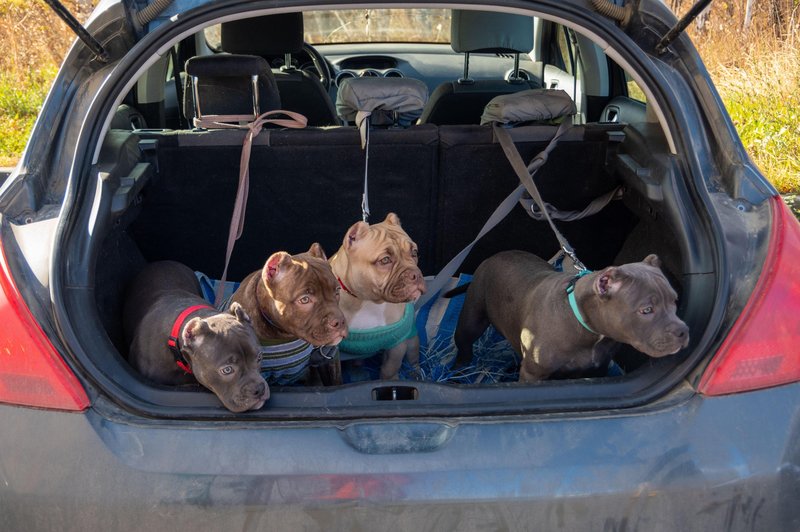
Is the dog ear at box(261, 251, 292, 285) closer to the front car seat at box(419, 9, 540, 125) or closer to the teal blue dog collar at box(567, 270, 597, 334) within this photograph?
the teal blue dog collar at box(567, 270, 597, 334)

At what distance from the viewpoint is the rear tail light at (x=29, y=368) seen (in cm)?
216

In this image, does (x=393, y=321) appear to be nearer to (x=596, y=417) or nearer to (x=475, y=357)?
(x=475, y=357)

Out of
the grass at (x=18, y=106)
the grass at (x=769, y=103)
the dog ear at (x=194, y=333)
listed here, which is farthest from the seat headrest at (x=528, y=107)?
the grass at (x=18, y=106)

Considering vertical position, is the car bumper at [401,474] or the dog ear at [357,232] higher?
the dog ear at [357,232]

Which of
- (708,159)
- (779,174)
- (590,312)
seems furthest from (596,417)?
(779,174)

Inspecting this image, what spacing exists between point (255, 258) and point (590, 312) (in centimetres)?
178

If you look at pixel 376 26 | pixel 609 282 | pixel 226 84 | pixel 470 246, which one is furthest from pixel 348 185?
pixel 376 26


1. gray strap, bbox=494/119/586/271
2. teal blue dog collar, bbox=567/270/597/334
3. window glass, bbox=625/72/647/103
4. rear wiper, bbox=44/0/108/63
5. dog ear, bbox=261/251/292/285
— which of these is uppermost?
rear wiper, bbox=44/0/108/63

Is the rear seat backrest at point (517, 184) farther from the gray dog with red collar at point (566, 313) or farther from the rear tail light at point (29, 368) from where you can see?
the rear tail light at point (29, 368)

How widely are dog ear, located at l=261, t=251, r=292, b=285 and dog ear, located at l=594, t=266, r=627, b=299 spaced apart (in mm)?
1106

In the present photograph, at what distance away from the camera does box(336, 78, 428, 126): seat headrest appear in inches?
139

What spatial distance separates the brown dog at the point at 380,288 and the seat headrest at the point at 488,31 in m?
2.05

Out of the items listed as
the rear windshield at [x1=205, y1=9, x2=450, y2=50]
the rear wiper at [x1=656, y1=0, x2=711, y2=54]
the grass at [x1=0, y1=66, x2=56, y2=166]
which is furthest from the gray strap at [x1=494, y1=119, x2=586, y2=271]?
the grass at [x1=0, y1=66, x2=56, y2=166]

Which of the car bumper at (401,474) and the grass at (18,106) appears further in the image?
the grass at (18,106)
